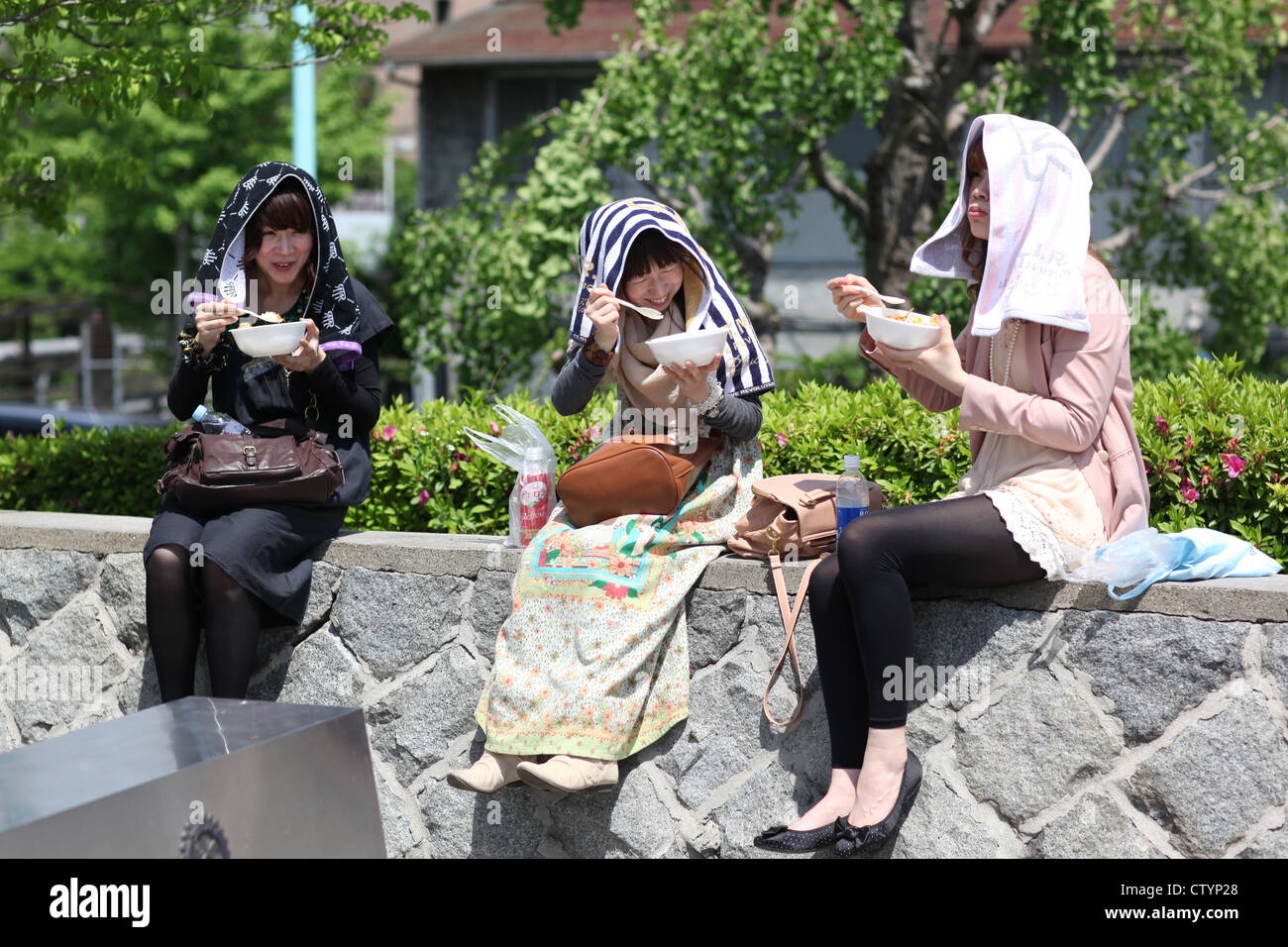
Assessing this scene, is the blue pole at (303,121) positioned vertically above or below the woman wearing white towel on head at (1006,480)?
above

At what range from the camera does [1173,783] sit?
311 centimetres

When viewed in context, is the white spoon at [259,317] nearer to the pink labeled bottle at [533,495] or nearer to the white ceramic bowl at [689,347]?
the pink labeled bottle at [533,495]

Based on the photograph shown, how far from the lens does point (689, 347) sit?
3424 mm

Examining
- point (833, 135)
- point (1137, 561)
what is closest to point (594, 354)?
point (1137, 561)

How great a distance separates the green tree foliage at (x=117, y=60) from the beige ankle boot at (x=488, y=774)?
2.83m

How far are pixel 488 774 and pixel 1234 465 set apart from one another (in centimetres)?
222

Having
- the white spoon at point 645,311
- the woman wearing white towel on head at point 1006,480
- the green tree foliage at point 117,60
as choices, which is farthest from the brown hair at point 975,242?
the green tree foliage at point 117,60

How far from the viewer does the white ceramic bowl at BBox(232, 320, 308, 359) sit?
3674 millimetres

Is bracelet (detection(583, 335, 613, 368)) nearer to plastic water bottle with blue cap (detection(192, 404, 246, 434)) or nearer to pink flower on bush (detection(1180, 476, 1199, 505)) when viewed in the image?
plastic water bottle with blue cap (detection(192, 404, 246, 434))

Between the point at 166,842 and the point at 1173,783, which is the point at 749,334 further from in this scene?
→ the point at 166,842

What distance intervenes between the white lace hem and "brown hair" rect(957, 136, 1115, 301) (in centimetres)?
58

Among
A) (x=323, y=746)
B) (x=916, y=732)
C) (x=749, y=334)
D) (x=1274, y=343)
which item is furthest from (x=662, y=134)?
(x=1274, y=343)

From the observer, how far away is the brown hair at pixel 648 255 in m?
3.77

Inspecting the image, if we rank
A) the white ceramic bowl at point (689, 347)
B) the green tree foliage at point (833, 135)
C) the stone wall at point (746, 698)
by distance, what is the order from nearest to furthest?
the stone wall at point (746, 698) < the white ceramic bowl at point (689, 347) < the green tree foliage at point (833, 135)
